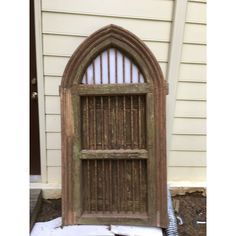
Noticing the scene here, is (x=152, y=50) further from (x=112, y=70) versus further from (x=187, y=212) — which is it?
(x=187, y=212)

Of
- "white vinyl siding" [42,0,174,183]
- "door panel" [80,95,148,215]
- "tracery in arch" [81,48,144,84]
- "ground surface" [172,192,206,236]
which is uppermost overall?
"white vinyl siding" [42,0,174,183]

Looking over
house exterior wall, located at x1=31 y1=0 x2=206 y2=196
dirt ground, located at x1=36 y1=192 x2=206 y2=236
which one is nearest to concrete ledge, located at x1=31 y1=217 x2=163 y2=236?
dirt ground, located at x1=36 y1=192 x2=206 y2=236

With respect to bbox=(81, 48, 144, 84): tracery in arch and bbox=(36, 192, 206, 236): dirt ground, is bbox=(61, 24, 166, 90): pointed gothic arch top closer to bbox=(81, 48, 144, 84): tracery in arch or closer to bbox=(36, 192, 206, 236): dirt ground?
bbox=(81, 48, 144, 84): tracery in arch

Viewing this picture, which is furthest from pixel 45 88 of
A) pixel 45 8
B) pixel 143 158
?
pixel 143 158

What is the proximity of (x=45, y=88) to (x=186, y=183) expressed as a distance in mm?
1230

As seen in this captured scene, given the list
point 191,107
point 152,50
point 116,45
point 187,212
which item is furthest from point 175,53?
point 187,212

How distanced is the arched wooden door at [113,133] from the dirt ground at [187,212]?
302 millimetres

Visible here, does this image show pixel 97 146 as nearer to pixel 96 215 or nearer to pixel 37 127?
pixel 96 215

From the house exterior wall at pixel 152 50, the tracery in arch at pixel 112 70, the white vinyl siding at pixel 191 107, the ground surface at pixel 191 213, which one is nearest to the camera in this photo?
the tracery in arch at pixel 112 70

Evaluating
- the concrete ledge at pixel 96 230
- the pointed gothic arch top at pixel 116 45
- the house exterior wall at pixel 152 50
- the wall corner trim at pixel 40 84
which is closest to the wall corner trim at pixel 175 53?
the house exterior wall at pixel 152 50

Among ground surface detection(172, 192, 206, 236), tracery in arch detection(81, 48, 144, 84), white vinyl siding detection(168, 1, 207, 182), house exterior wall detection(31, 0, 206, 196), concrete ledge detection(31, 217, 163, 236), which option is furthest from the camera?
white vinyl siding detection(168, 1, 207, 182)

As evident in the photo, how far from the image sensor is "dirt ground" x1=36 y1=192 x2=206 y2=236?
6.60ft

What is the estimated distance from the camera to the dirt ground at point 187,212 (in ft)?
6.60

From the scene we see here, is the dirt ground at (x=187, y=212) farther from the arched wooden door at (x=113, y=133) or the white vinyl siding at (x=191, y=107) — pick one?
the arched wooden door at (x=113, y=133)
